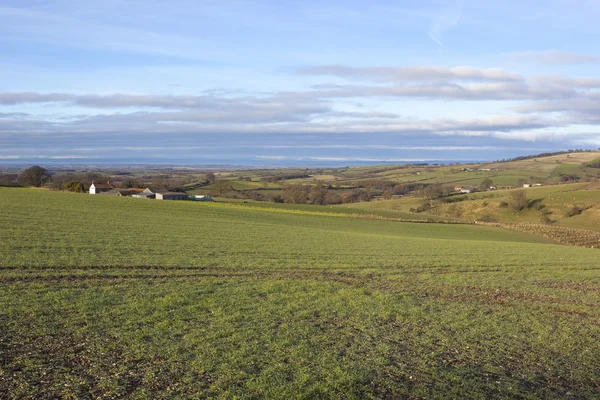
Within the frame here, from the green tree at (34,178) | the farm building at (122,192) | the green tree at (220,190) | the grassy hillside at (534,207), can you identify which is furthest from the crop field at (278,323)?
the green tree at (220,190)

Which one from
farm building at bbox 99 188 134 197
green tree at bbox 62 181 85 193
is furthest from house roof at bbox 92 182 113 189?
green tree at bbox 62 181 85 193

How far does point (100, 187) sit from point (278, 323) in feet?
302

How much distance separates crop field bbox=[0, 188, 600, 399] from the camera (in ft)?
30.4

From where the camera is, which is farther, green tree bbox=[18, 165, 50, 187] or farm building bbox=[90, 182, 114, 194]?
farm building bbox=[90, 182, 114, 194]

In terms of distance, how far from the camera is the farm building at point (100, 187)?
307 ft

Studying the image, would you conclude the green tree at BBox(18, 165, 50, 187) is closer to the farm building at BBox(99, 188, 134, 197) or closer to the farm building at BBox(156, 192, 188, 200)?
the farm building at BBox(99, 188, 134, 197)

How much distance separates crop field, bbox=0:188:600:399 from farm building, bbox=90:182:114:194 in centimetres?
6955

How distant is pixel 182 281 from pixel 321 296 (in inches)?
191

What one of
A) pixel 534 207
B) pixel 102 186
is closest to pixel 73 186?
pixel 102 186

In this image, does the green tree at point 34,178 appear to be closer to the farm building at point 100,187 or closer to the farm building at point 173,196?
the farm building at point 100,187

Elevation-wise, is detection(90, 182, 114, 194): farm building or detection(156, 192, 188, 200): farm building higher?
detection(90, 182, 114, 194): farm building

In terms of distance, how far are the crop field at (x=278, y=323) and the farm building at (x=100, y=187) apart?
69.5m

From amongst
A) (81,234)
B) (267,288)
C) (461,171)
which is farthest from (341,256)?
(461,171)

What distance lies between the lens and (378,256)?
1112 inches
